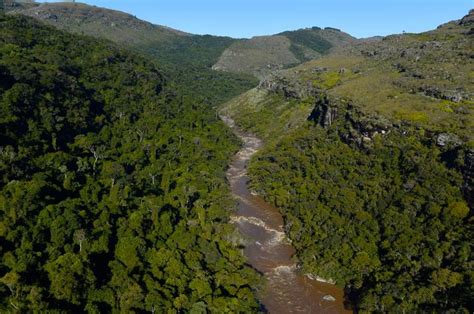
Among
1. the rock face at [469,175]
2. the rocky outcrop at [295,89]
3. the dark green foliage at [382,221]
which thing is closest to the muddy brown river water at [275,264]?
the dark green foliage at [382,221]

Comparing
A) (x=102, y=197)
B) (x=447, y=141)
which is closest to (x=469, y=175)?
(x=447, y=141)

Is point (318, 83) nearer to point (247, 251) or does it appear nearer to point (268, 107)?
point (268, 107)

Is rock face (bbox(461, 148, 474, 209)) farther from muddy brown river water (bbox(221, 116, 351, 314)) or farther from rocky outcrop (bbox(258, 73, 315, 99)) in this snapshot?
rocky outcrop (bbox(258, 73, 315, 99))

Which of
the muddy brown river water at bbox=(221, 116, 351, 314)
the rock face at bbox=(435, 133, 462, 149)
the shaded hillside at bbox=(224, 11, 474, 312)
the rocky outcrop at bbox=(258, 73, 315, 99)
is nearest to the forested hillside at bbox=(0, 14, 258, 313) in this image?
the muddy brown river water at bbox=(221, 116, 351, 314)

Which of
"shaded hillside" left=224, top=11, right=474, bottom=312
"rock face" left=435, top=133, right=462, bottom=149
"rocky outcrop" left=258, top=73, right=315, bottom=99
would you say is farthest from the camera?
"rocky outcrop" left=258, top=73, right=315, bottom=99

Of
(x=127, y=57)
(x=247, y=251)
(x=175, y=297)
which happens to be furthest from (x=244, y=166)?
(x=175, y=297)

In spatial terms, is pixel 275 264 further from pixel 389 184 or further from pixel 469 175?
pixel 469 175

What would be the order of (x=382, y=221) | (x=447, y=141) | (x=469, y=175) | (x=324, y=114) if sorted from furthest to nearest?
(x=324, y=114) < (x=447, y=141) < (x=382, y=221) < (x=469, y=175)
